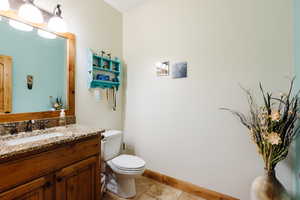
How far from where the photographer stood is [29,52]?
139 centimetres

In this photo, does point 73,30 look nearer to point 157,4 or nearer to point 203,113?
point 157,4

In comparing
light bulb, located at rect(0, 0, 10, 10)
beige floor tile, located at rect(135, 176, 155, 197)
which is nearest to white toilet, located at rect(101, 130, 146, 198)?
beige floor tile, located at rect(135, 176, 155, 197)

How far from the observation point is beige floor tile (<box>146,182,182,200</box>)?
1.74 m

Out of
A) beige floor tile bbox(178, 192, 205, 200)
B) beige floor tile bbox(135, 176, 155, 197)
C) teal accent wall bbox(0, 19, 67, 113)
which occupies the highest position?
teal accent wall bbox(0, 19, 67, 113)

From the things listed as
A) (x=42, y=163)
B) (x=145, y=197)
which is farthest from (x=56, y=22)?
(x=145, y=197)

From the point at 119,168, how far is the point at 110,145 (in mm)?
307

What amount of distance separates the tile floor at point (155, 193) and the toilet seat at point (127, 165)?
38cm

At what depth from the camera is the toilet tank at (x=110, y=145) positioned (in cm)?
171

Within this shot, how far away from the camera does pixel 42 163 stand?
3.24 ft

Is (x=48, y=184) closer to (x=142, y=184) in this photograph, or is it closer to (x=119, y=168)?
(x=119, y=168)

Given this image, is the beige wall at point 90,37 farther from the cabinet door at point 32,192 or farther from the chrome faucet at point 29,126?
the cabinet door at point 32,192

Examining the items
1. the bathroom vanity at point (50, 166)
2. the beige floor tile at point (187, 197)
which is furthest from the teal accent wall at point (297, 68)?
the bathroom vanity at point (50, 166)

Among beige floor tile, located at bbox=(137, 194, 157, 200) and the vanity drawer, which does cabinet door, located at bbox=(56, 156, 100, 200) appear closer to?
the vanity drawer

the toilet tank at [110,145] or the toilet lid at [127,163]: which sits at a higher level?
the toilet tank at [110,145]
